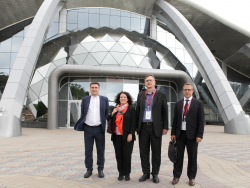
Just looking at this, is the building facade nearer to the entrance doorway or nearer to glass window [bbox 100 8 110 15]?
the entrance doorway

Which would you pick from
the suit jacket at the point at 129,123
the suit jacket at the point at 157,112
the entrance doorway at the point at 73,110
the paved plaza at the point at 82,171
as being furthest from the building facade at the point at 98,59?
the suit jacket at the point at 157,112

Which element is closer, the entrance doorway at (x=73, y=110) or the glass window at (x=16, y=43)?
the entrance doorway at (x=73, y=110)

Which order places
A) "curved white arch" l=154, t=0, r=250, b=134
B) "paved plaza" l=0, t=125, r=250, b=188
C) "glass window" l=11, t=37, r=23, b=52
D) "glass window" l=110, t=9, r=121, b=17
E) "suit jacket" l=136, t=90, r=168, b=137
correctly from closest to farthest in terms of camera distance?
"paved plaza" l=0, t=125, r=250, b=188, "suit jacket" l=136, t=90, r=168, b=137, "curved white arch" l=154, t=0, r=250, b=134, "glass window" l=11, t=37, r=23, b=52, "glass window" l=110, t=9, r=121, b=17

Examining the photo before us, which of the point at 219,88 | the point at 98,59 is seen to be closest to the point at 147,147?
the point at 219,88

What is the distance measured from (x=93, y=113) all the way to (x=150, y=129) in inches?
46.3

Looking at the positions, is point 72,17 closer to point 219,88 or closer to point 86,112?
point 219,88

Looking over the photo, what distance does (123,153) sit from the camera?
5160 mm

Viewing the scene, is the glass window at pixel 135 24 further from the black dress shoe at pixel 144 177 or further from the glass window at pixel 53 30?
the black dress shoe at pixel 144 177

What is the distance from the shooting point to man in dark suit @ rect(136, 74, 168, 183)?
5000 millimetres

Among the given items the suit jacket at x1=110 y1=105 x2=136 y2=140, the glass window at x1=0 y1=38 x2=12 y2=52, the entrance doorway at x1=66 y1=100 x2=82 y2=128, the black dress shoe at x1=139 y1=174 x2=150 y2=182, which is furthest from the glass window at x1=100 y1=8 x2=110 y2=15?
the black dress shoe at x1=139 y1=174 x2=150 y2=182

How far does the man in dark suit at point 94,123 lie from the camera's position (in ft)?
17.5

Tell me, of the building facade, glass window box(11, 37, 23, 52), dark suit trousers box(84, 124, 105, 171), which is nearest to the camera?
dark suit trousers box(84, 124, 105, 171)

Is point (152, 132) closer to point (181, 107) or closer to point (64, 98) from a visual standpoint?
point (181, 107)

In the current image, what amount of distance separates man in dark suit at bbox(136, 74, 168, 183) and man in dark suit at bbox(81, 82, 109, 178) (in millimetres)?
759
